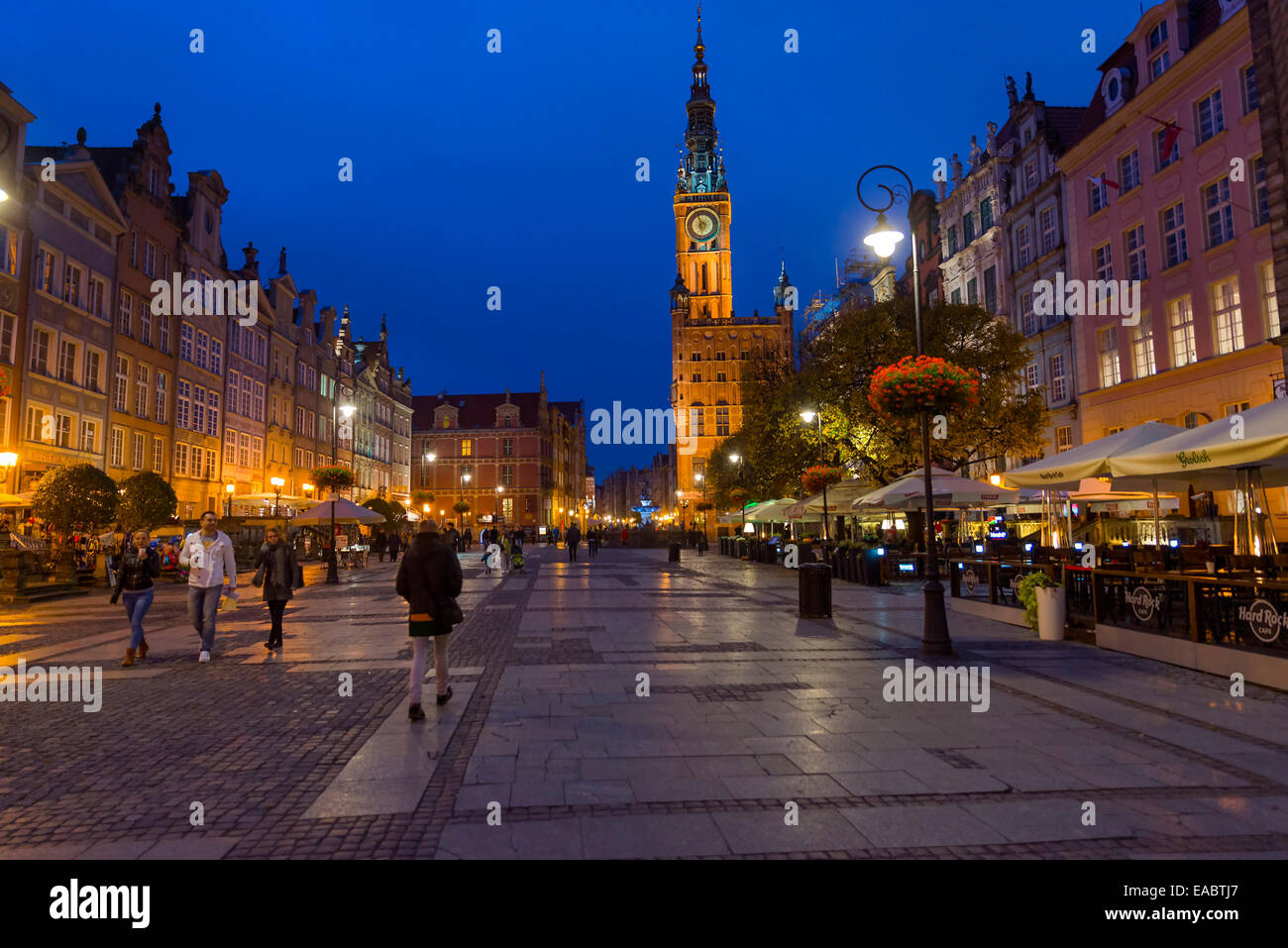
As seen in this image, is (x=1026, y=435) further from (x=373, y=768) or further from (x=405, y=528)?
(x=405, y=528)

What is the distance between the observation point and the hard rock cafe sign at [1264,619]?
831cm


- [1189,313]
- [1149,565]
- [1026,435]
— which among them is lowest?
[1149,565]

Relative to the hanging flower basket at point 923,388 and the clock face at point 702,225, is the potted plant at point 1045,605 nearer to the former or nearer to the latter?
the hanging flower basket at point 923,388

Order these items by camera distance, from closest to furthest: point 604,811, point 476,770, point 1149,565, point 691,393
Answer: point 604,811, point 476,770, point 1149,565, point 691,393

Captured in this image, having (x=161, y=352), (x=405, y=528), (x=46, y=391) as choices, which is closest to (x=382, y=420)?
(x=405, y=528)

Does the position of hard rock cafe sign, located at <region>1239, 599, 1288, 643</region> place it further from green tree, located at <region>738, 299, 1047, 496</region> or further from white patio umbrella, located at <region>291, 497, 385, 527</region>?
white patio umbrella, located at <region>291, 497, 385, 527</region>

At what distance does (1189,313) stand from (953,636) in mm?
19109

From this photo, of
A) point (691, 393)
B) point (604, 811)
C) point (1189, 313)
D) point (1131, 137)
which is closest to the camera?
point (604, 811)

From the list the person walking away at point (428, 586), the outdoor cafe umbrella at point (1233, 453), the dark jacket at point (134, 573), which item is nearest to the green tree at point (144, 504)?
the dark jacket at point (134, 573)

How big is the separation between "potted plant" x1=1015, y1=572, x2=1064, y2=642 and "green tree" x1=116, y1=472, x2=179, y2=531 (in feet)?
77.6

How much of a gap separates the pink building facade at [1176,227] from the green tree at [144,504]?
103 feet

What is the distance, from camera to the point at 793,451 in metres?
34.5

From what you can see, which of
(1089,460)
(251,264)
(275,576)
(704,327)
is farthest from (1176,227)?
(704,327)

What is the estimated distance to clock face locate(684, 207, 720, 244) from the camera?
101m
